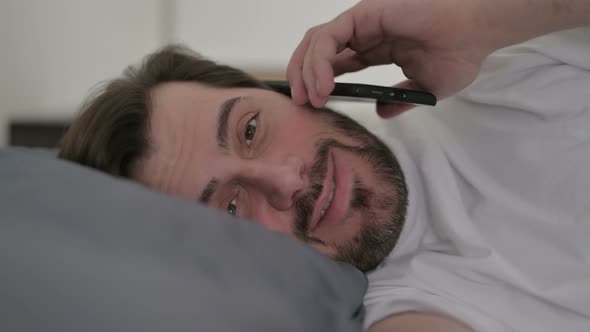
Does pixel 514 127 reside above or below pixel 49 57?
above

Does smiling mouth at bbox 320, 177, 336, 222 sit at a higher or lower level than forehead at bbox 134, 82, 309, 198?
lower

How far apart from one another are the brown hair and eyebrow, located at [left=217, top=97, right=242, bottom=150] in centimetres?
14

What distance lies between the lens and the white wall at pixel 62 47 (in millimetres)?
2166

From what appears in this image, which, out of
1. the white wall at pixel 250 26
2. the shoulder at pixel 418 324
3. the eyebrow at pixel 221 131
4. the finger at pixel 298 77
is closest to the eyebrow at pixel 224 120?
the eyebrow at pixel 221 131

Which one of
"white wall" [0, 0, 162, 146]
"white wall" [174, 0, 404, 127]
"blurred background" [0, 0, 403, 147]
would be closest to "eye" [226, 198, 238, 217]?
"blurred background" [0, 0, 403, 147]

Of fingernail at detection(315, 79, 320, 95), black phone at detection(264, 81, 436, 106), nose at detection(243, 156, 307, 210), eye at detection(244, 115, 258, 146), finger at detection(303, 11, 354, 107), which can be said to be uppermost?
finger at detection(303, 11, 354, 107)

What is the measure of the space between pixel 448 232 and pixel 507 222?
106mm

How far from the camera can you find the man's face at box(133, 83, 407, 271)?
0.84 metres

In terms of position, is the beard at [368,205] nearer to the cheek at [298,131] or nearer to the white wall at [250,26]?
the cheek at [298,131]

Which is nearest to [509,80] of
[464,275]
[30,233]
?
[464,275]

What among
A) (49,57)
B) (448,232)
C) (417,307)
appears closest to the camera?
(417,307)

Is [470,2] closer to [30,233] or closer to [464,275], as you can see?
[464,275]

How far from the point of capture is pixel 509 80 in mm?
956

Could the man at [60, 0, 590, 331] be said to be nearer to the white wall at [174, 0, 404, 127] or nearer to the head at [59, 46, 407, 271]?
the head at [59, 46, 407, 271]
